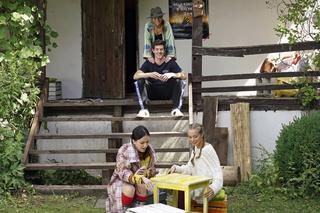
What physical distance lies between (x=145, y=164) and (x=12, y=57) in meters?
3.43

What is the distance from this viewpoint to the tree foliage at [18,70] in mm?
7109

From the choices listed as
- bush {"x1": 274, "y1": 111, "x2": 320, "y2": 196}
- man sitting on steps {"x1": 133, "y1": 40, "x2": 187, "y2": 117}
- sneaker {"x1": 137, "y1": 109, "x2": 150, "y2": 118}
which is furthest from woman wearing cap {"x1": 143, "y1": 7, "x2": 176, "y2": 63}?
bush {"x1": 274, "y1": 111, "x2": 320, "y2": 196}

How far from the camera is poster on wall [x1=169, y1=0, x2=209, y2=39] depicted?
30.5 ft

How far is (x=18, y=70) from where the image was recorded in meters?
7.55

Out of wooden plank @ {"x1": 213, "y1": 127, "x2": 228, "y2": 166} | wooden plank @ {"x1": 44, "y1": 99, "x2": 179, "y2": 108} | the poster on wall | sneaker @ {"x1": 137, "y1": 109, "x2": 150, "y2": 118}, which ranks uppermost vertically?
the poster on wall

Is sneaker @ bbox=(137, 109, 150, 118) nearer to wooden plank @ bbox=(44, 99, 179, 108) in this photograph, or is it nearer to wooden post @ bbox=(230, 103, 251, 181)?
wooden plank @ bbox=(44, 99, 179, 108)

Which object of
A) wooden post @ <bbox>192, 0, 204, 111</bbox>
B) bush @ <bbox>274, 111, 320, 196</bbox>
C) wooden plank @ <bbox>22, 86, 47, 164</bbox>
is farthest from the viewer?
wooden post @ <bbox>192, 0, 204, 111</bbox>

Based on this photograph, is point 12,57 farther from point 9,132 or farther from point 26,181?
point 26,181

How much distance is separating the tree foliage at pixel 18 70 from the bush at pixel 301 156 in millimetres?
3413

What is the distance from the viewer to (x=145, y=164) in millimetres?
5129

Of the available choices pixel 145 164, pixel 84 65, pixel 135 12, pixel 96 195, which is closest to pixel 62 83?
pixel 84 65

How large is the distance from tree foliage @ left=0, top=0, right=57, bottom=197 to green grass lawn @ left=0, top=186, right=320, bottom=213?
0.43m

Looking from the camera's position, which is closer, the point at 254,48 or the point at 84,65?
→ the point at 254,48

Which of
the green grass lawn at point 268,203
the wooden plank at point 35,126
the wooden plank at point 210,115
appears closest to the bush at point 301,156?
the green grass lawn at point 268,203
